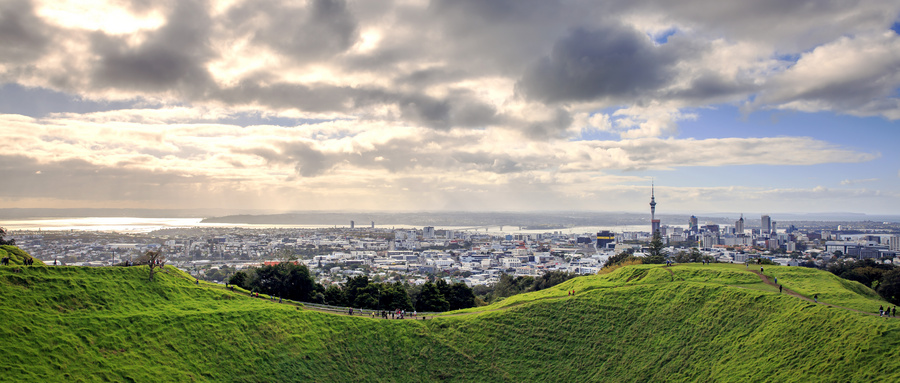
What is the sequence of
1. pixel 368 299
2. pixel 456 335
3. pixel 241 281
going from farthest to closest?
pixel 241 281, pixel 368 299, pixel 456 335

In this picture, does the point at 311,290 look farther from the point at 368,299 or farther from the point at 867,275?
the point at 867,275

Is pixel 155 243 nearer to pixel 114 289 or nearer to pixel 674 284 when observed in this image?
pixel 114 289

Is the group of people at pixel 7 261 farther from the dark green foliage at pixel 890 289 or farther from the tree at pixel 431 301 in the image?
the dark green foliage at pixel 890 289

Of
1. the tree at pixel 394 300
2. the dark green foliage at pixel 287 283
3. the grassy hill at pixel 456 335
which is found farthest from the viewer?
the dark green foliage at pixel 287 283

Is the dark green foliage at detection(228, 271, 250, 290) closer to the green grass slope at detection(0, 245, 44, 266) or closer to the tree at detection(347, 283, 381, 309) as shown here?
the tree at detection(347, 283, 381, 309)

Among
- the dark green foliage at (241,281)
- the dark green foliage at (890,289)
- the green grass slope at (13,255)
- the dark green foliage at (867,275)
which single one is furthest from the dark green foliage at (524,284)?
the green grass slope at (13,255)

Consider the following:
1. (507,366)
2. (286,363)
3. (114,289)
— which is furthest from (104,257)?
(507,366)

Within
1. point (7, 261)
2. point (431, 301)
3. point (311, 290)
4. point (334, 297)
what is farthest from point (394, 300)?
point (7, 261)

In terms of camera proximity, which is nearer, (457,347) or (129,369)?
(129,369)
